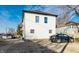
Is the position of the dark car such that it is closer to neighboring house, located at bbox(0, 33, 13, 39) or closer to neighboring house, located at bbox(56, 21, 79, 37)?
neighboring house, located at bbox(56, 21, 79, 37)

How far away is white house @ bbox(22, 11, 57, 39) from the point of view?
2.98 m

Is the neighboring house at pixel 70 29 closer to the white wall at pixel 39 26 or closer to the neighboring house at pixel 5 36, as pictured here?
the white wall at pixel 39 26

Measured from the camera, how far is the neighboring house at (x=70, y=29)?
9.87 ft

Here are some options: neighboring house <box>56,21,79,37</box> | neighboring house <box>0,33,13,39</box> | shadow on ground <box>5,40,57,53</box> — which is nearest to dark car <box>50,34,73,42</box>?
neighboring house <box>56,21,79,37</box>

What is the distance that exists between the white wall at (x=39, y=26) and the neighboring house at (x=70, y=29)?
0.09 meters

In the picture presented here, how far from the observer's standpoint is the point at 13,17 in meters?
2.96

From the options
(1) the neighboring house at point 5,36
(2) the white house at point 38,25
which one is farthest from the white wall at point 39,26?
(1) the neighboring house at point 5,36

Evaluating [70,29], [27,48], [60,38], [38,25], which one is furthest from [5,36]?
[70,29]

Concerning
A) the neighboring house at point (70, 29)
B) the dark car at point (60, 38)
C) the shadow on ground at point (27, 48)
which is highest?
the neighboring house at point (70, 29)

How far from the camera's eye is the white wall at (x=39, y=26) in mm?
2985

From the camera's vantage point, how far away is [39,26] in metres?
2.99

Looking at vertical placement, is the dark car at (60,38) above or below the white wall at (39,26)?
below
